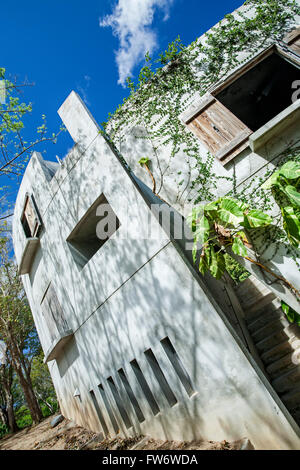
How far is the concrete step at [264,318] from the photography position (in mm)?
5515

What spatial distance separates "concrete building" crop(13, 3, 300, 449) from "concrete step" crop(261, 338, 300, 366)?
0.02 m

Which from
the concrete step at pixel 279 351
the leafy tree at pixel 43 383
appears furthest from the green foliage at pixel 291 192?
the leafy tree at pixel 43 383

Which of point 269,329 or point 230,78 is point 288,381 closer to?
point 269,329

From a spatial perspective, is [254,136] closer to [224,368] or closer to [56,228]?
[224,368]

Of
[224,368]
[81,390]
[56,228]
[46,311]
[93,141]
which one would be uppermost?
[93,141]

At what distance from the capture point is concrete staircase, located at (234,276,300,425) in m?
4.14

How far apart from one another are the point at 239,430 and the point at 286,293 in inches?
77.2

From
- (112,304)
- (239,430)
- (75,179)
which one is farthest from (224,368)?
(75,179)

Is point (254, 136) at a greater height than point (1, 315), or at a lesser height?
lesser

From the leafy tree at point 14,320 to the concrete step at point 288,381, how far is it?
11.1m

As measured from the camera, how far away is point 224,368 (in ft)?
11.0

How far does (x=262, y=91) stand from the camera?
Answer: 725 centimetres

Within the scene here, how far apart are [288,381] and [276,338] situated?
985 millimetres

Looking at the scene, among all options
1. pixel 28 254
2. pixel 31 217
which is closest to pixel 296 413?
pixel 28 254
